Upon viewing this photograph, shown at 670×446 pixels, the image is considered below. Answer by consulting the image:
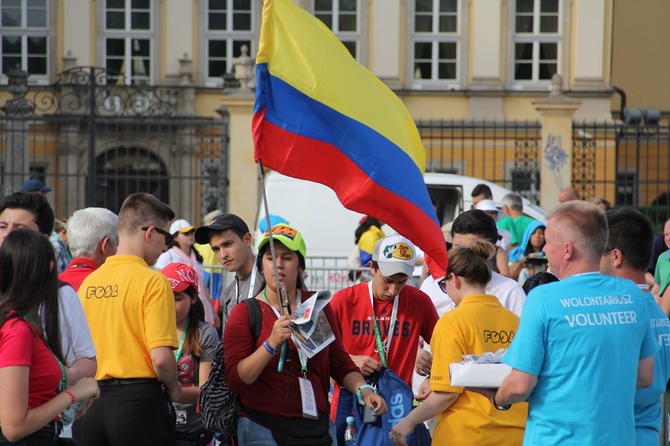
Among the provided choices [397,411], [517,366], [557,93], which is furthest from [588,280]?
[557,93]

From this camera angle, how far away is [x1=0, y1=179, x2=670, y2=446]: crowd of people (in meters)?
4.70

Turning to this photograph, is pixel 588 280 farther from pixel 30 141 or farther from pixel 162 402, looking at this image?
pixel 30 141

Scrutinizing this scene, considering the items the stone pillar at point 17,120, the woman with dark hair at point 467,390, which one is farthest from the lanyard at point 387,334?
the stone pillar at point 17,120

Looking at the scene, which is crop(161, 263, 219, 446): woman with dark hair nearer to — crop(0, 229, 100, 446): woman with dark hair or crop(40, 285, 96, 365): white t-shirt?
crop(40, 285, 96, 365): white t-shirt

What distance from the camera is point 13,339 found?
4.59m

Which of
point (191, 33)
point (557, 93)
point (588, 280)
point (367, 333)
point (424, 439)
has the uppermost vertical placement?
point (191, 33)

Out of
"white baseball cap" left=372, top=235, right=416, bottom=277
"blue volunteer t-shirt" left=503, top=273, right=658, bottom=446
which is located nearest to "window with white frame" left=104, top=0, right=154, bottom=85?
"white baseball cap" left=372, top=235, right=416, bottom=277

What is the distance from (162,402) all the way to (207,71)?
24.3m

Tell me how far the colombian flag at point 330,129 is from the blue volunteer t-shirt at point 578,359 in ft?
4.51

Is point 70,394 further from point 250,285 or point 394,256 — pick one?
point 394,256

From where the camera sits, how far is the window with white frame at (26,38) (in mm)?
29656

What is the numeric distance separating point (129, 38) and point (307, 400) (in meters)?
25.2

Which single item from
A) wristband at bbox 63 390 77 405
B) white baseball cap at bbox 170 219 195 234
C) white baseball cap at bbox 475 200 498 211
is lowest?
wristband at bbox 63 390 77 405

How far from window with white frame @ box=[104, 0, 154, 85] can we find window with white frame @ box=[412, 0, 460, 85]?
6.59 meters
